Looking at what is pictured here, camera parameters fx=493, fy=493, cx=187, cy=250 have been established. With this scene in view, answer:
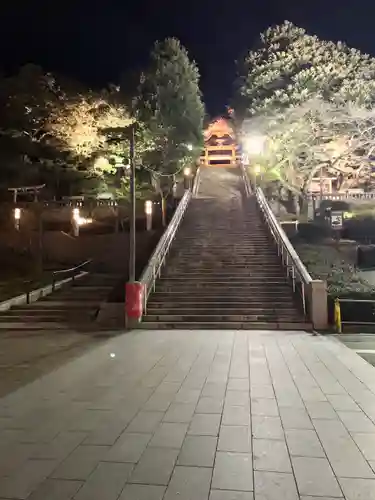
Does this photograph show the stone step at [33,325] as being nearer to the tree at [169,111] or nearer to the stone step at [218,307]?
the stone step at [218,307]

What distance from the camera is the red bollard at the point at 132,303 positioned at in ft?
51.3

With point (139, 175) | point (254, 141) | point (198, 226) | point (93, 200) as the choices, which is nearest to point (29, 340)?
point (198, 226)

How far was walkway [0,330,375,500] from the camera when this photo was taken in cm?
444

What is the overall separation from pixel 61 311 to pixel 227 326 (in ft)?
20.2

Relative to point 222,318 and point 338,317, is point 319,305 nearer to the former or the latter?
point 338,317

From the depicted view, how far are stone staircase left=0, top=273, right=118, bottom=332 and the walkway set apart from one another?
587 cm

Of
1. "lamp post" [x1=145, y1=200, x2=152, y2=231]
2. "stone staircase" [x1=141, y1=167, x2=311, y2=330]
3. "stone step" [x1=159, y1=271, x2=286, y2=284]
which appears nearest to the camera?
"stone staircase" [x1=141, y1=167, x2=311, y2=330]

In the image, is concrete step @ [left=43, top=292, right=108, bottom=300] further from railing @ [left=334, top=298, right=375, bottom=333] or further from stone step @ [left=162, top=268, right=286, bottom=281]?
railing @ [left=334, top=298, right=375, bottom=333]

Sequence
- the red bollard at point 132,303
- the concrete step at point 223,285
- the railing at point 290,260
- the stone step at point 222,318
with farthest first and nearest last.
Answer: the concrete step at point 223,285 → the railing at point 290,260 → the stone step at point 222,318 → the red bollard at point 132,303

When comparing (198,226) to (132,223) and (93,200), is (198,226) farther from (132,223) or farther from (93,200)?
(132,223)

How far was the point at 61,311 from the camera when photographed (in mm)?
17641

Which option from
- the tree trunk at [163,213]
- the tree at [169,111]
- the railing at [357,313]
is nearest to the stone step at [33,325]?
the railing at [357,313]

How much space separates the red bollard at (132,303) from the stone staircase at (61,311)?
1205 mm

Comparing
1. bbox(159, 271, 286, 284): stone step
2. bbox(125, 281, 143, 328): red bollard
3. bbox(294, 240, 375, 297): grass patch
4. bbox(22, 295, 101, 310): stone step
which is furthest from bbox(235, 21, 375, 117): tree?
bbox(125, 281, 143, 328): red bollard
